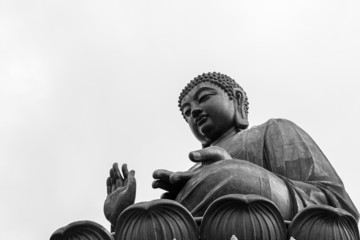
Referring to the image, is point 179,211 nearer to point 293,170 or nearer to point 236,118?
point 293,170

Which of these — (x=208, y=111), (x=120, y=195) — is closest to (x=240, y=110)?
(x=208, y=111)

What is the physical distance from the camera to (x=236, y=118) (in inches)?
416

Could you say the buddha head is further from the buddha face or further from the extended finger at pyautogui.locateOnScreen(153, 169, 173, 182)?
the extended finger at pyautogui.locateOnScreen(153, 169, 173, 182)

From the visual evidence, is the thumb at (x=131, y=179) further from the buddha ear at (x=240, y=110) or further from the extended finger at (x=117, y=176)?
the buddha ear at (x=240, y=110)

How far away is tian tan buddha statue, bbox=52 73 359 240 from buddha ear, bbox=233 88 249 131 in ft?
0.04

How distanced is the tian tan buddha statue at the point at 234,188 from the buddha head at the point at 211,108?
0.03 ft

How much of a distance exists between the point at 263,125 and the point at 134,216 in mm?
3013

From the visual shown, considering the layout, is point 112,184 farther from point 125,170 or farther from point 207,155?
point 207,155

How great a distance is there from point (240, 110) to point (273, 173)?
2.30 m

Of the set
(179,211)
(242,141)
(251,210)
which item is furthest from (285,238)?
(242,141)

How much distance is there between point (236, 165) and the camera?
8039mm

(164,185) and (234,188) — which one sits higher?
(164,185)

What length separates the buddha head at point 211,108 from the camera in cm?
1041

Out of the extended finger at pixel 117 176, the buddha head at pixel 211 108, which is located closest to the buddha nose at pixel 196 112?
the buddha head at pixel 211 108
